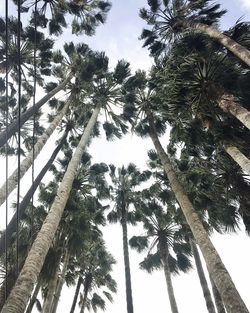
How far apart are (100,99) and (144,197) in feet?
21.6

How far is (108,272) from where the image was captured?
926 inches

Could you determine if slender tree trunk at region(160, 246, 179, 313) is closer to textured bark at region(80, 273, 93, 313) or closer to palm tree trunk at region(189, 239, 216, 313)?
palm tree trunk at region(189, 239, 216, 313)

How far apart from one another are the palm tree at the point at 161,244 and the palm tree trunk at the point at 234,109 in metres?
A: 9.39

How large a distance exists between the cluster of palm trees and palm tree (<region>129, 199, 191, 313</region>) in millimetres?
59

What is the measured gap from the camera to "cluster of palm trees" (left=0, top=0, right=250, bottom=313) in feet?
39.9

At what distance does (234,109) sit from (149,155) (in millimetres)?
10550

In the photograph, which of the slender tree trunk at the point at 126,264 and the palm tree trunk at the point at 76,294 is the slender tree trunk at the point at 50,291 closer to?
the slender tree trunk at the point at 126,264

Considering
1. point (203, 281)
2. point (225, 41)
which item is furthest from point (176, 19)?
point (203, 281)

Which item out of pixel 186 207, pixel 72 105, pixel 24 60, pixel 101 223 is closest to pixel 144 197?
pixel 101 223

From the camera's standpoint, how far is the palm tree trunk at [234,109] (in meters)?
10.9

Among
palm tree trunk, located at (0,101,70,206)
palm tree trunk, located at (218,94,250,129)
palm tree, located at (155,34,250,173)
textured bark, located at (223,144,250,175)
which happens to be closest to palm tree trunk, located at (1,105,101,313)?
palm tree trunk, located at (0,101,70,206)

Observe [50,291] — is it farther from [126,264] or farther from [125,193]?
[125,193]

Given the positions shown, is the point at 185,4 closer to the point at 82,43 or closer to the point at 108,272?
the point at 82,43

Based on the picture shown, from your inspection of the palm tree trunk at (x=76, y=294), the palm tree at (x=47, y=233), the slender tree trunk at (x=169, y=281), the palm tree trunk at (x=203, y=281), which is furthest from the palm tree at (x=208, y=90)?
the palm tree trunk at (x=76, y=294)
